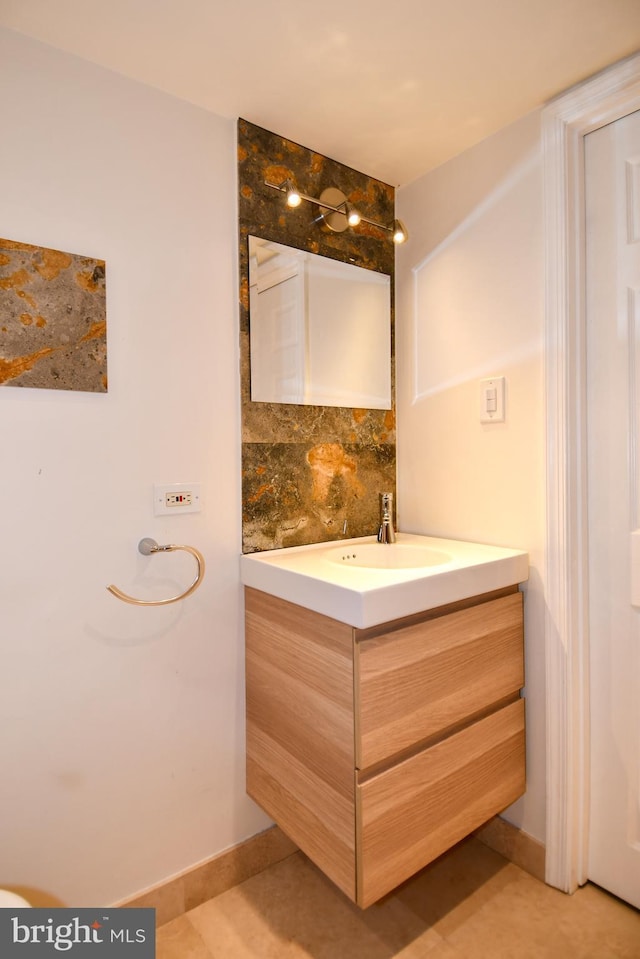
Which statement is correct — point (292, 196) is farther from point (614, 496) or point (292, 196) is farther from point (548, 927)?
point (548, 927)

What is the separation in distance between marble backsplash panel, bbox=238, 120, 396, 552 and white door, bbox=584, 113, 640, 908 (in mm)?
698

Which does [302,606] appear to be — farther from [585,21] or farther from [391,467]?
[585,21]

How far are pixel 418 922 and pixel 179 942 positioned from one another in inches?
24.4

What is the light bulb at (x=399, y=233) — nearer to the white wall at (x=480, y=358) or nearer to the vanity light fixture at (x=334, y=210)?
the vanity light fixture at (x=334, y=210)

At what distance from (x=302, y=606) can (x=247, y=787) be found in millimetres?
671

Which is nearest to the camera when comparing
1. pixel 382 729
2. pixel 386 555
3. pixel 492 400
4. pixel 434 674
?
pixel 382 729

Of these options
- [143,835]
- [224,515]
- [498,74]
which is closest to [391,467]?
[224,515]

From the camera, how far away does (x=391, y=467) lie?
1.94 metres

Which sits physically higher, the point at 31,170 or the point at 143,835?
the point at 31,170

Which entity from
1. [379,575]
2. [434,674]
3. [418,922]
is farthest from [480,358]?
[418,922]

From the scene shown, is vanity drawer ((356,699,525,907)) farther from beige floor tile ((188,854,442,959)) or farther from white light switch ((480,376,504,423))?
white light switch ((480,376,504,423))

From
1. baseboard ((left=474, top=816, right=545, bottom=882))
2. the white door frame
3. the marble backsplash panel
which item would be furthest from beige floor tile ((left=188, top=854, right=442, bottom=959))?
the marble backsplash panel

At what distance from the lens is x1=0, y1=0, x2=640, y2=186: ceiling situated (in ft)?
3.70

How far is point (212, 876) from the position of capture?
57.8 inches
